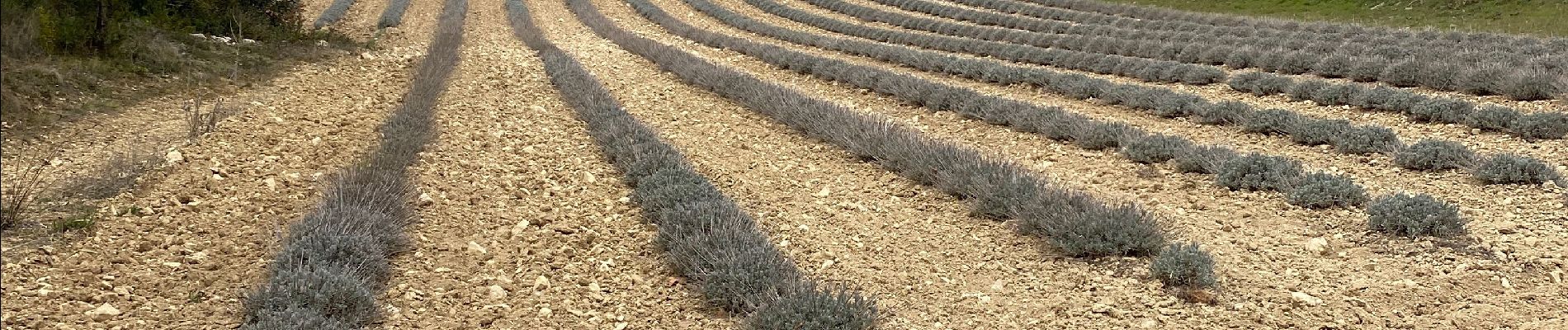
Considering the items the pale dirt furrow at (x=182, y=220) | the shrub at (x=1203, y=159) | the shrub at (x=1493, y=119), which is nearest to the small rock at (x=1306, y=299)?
the shrub at (x=1203, y=159)

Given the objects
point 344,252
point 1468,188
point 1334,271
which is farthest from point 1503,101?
point 344,252

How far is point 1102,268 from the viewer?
576 centimetres

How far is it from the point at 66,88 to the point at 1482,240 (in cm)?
1311

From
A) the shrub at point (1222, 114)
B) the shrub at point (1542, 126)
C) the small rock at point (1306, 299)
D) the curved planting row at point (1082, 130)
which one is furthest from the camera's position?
the shrub at point (1222, 114)

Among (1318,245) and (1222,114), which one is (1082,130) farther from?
(1318,245)

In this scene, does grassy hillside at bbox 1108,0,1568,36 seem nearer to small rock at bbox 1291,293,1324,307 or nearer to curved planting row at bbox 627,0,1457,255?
curved planting row at bbox 627,0,1457,255

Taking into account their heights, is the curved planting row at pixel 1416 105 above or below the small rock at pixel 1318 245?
below

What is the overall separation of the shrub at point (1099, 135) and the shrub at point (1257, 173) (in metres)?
1.53

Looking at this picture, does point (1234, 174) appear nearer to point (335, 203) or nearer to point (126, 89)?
point (335, 203)

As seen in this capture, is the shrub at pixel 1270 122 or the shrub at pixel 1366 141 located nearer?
the shrub at pixel 1366 141

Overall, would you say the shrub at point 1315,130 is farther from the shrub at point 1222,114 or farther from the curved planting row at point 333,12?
the curved planting row at point 333,12

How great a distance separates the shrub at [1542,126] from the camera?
895 cm

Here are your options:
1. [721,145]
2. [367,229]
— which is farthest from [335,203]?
[721,145]

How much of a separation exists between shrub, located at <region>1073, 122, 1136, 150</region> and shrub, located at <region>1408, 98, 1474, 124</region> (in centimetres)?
364
